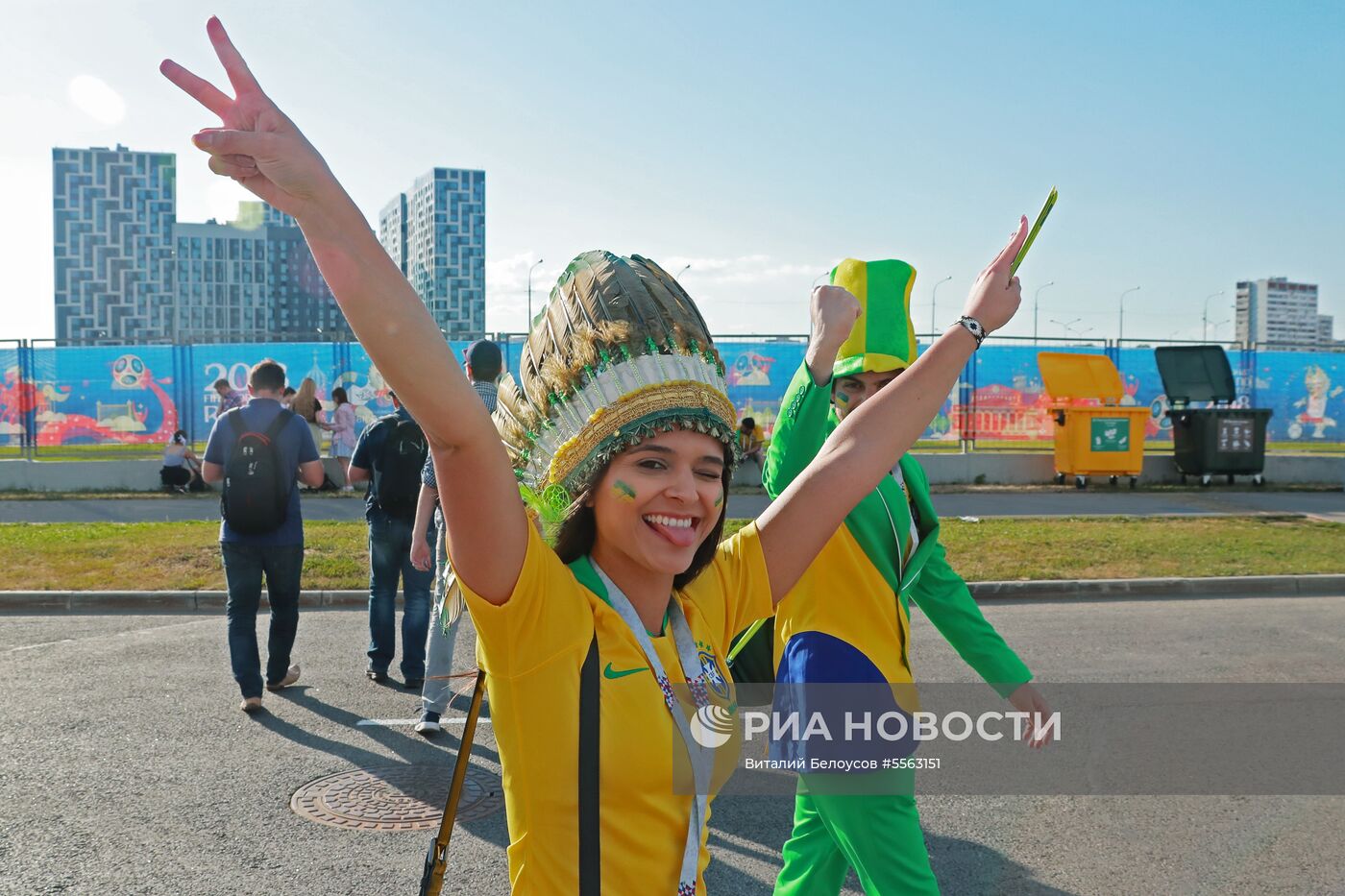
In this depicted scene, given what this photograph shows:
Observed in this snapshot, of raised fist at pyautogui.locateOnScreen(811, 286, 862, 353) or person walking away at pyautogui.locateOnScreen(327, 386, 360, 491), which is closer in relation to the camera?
raised fist at pyautogui.locateOnScreen(811, 286, 862, 353)

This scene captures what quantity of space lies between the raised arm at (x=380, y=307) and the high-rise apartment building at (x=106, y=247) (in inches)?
8051

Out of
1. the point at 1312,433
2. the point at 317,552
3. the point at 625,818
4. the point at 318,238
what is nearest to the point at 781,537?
the point at 625,818

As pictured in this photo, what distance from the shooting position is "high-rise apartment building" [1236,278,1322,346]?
137 m

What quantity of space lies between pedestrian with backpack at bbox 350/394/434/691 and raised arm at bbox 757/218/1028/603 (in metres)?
4.83

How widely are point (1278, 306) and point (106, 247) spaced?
186m

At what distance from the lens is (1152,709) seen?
20.6 ft

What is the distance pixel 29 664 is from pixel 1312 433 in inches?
904

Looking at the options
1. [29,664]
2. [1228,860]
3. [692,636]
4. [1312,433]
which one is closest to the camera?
[692,636]

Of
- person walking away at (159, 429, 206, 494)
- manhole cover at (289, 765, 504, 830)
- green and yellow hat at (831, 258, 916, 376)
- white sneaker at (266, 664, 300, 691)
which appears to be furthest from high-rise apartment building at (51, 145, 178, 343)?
green and yellow hat at (831, 258, 916, 376)

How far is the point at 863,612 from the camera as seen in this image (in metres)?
2.89

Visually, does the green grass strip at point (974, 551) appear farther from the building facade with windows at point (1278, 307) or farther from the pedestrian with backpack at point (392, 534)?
the building facade with windows at point (1278, 307)

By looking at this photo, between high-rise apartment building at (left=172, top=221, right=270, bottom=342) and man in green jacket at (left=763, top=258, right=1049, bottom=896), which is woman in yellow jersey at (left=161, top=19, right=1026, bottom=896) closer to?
man in green jacket at (left=763, top=258, right=1049, bottom=896)

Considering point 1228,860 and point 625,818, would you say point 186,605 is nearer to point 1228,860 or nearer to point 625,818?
point 1228,860

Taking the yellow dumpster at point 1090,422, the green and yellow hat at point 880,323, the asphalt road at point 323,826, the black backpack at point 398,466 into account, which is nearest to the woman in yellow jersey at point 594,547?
the green and yellow hat at point 880,323
